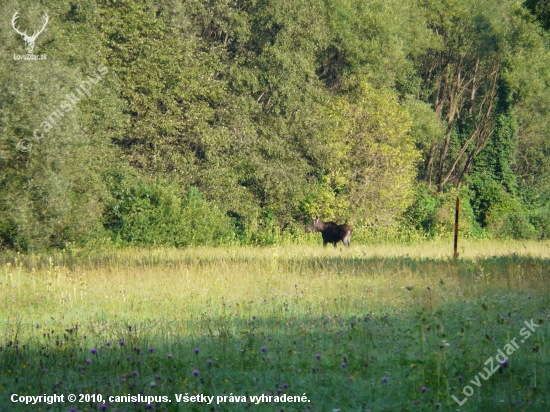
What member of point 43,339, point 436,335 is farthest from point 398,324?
point 43,339

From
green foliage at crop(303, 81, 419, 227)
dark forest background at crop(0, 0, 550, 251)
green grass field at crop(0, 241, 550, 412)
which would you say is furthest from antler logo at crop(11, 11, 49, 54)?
green foliage at crop(303, 81, 419, 227)

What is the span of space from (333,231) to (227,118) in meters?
8.00

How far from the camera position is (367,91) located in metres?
35.0

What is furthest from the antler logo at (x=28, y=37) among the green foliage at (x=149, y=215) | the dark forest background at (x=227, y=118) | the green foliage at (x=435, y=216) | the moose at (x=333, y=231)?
the green foliage at (x=435, y=216)

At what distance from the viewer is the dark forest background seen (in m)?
22.3

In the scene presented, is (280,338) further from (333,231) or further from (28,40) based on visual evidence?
(333,231)

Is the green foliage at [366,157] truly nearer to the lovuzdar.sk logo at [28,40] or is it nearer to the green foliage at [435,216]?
the green foliage at [435,216]

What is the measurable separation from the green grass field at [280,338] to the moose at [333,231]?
11.7 m

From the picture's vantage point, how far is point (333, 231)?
88.5ft

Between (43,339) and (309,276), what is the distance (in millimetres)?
5945

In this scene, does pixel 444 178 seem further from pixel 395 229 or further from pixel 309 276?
pixel 309 276

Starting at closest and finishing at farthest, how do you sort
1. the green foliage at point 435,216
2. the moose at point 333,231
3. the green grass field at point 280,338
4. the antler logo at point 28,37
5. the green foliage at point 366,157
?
the green grass field at point 280,338 < the antler logo at point 28,37 < the moose at point 333,231 < the green foliage at point 366,157 < the green foliage at point 435,216

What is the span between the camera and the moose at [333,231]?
87.8ft

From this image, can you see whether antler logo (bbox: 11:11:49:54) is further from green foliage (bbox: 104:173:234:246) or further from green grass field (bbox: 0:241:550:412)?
green grass field (bbox: 0:241:550:412)
